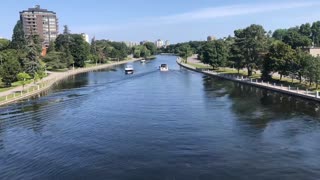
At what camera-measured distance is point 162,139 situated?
34000mm

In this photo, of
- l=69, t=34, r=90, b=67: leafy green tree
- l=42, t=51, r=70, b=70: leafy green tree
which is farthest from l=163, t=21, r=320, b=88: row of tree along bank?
l=69, t=34, r=90, b=67: leafy green tree

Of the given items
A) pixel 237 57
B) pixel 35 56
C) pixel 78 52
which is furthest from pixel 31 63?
pixel 78 52

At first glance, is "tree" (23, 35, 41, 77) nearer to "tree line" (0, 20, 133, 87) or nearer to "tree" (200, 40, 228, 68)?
"tree line" (0, 20, 133, 87)

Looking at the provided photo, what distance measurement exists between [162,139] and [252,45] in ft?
184

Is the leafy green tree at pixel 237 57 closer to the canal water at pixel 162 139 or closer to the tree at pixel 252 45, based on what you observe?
the tree at pixel 252 45

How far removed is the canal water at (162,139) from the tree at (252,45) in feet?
88.6

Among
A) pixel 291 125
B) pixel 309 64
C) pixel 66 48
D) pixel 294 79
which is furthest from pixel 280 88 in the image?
pixel 66 48

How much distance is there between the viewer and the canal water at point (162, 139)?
2628 centimetres

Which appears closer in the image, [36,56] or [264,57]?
[264,57]

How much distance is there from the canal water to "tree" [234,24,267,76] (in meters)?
27.0

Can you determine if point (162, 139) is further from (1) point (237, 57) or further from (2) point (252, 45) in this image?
(1) point (237, 57)

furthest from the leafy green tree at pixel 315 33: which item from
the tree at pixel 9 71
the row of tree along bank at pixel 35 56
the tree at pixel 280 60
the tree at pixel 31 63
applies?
the tree at pixel 9 71

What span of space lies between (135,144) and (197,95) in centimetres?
3213

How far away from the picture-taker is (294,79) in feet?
232
